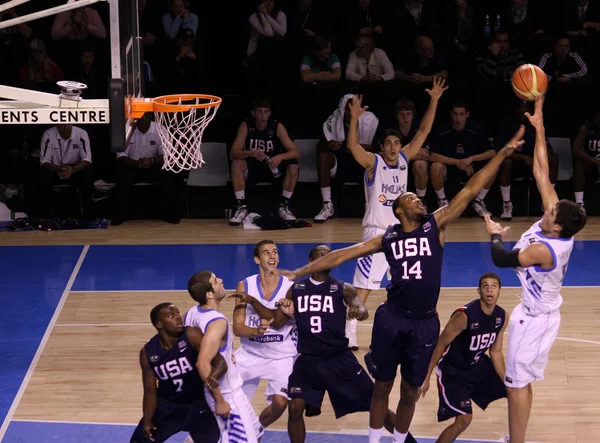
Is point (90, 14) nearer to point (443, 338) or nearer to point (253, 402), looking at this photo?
point (253, 402)

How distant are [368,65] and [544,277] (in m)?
7.99

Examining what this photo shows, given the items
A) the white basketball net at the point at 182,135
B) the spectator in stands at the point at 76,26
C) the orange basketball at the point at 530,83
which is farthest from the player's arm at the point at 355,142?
the spectator in stands at the point at 76,26

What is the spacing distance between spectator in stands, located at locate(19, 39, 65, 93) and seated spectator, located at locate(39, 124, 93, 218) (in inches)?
25.8

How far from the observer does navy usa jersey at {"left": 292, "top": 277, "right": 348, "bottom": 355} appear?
23.0ft

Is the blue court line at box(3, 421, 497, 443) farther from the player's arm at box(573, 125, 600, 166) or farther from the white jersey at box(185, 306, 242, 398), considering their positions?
the player's arm at box(573, 125, 600, 166)

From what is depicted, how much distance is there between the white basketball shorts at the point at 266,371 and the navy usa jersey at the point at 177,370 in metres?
0.77

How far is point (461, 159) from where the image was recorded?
13727 mm

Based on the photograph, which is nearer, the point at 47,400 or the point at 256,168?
the point at 47,400

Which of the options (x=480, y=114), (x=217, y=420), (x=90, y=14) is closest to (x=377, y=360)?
(x=217, y=420)

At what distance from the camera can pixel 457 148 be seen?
45.3 ft

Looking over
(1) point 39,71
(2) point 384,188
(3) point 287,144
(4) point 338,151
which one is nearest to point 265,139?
(3) point 287,144

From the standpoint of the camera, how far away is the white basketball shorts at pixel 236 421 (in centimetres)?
650

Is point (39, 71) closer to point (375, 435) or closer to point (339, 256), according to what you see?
point (339, 256)

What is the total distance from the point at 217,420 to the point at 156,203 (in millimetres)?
8071
